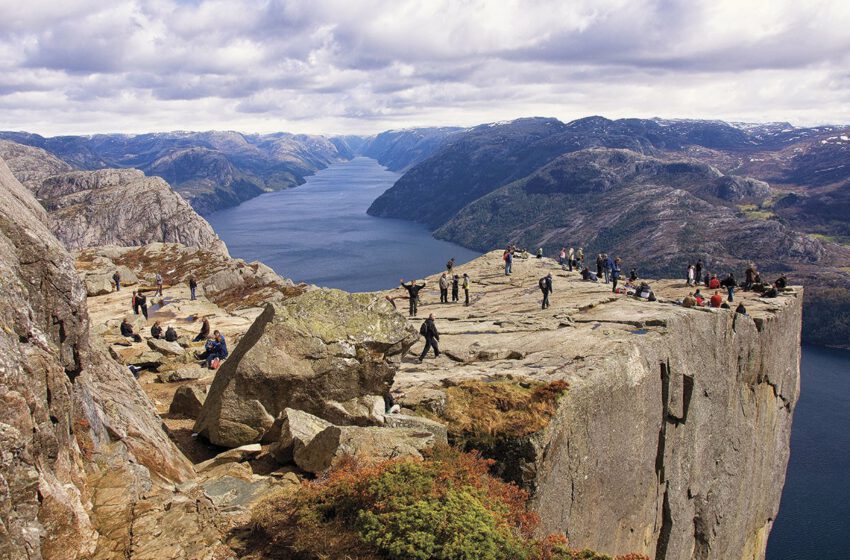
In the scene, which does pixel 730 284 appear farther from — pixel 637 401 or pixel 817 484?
pixel 817 484

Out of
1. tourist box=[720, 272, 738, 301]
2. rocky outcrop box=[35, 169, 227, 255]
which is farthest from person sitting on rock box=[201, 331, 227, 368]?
rocky outcrop box=[35, 169, 227, 255]

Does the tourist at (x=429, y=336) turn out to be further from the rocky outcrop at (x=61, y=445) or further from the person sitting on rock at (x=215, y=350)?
the rocky outcrop at (x=61, y=445)

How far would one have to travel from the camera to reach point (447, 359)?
29156 mm

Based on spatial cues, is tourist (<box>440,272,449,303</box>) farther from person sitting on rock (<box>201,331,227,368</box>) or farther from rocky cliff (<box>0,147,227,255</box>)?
rocky cliff (<box>0,147,227,255</box>)

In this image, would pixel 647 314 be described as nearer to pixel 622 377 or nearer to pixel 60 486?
pixel 622 377

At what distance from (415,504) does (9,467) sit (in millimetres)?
7500

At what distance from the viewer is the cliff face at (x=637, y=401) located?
21891 millimetres

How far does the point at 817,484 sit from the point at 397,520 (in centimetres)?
11182

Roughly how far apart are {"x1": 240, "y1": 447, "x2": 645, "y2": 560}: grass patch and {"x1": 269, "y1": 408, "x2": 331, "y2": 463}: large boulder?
7.67 feet

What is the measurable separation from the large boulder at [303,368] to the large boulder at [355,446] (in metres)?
2.73

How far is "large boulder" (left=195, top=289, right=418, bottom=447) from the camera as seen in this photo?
62.6 feet

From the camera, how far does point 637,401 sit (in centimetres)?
2644

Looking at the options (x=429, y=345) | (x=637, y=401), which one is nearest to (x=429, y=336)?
(x=429, y=345)

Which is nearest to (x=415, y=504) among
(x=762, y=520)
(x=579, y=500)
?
(x=579, y=500)
